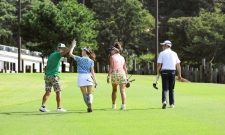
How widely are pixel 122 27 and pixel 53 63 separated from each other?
65.1 metres

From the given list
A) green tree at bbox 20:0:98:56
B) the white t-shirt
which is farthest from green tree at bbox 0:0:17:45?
the white t-shirt

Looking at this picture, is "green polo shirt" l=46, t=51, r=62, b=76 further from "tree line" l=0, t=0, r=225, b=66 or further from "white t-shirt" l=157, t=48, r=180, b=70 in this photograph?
"tree line" l=0, t=0, r=225, b=66

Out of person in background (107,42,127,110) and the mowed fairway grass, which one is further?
person in background (107,42,127,110)

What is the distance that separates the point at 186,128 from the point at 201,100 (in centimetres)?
817

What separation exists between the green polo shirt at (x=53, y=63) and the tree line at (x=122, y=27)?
48.6 metres

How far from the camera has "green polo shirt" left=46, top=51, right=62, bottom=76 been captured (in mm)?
18891

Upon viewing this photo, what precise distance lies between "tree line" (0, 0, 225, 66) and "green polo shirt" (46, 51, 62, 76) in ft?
160

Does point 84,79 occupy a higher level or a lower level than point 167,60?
lower

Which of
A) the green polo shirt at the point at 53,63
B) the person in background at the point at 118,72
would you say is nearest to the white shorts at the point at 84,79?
the green polo shirt at the point at 53,63

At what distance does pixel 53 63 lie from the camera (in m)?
19.0

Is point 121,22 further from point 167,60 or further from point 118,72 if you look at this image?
point 118,72

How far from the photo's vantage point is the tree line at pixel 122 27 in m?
69.3

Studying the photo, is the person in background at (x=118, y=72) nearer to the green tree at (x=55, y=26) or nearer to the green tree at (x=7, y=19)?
the green tree at (x=55, y=26)

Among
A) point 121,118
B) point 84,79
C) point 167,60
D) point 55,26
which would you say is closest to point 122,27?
point 55,26
